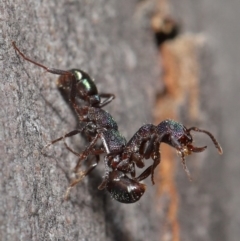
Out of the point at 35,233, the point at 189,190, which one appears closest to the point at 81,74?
the point at 35,233

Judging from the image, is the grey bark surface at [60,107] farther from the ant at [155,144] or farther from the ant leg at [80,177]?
the ant at [155,144]

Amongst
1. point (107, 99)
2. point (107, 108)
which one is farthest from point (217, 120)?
point (107, 99)

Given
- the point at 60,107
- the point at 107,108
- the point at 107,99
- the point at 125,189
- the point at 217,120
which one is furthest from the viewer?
the point at 217,120

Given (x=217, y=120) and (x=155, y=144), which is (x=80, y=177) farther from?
(x=217, y=120)

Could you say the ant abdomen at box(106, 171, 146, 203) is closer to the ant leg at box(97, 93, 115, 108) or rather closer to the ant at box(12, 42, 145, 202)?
the ant at box(12, 42, 145, 202)

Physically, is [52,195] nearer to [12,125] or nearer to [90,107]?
[12,125]

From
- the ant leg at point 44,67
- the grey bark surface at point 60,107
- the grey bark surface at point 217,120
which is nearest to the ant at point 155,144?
the grey bark surface at point 60,107
